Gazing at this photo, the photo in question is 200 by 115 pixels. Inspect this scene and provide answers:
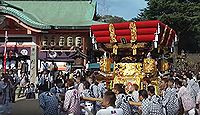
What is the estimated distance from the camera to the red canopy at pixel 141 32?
13203 millimetres

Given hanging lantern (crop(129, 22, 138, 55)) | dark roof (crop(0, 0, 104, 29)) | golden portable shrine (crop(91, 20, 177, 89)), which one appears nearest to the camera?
golden portable shrine (crop(91, 20, 177, 89))

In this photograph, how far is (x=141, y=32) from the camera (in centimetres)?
1357

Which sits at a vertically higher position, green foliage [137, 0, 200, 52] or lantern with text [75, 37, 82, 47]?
green foliage [137, 0, 200, 52]

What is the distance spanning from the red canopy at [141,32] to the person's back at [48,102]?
485 centimetres

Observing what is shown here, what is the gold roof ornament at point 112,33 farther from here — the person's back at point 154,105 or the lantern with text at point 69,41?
the lantern with text at point 69,41

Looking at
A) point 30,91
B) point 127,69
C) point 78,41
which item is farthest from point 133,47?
point 78,41

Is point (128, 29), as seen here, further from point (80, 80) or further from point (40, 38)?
point (40, 38)

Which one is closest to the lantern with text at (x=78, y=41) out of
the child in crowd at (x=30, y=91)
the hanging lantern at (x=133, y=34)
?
the child in crowd at (x=30, y=91)

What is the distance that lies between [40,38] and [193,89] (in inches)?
687

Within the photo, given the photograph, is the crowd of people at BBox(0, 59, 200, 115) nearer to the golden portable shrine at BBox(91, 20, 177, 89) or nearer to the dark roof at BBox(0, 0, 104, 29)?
the golden portable shrine at BBox(91, 20, 177, 89)

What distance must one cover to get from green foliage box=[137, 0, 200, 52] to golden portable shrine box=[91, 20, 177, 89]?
20333 millimetres

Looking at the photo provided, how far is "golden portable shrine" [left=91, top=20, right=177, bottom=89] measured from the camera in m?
13.3

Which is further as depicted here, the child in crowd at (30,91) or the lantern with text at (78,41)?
the lantern with text at (78,41)

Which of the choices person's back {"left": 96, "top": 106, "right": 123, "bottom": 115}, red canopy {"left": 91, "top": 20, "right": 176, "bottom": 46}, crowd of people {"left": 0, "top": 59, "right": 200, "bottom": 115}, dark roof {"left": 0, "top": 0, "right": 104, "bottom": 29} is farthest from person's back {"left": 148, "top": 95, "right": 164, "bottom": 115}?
dark roof {"left": 0, "top": 0, "right": 104, "bottom": 29}
